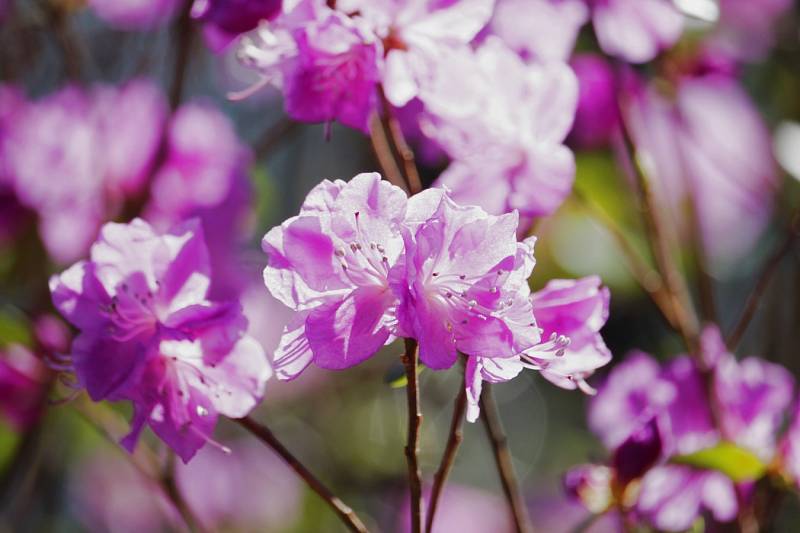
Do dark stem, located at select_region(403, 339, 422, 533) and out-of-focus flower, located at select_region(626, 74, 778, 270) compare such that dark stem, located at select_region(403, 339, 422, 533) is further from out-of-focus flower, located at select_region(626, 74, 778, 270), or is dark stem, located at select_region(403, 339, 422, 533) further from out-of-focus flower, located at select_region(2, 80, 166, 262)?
out-of-focus flower, located at select_region(626, 74, 778, 270)

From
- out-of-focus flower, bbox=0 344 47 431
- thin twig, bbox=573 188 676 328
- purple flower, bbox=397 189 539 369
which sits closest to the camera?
purple flower, bbox=397 189 539 369

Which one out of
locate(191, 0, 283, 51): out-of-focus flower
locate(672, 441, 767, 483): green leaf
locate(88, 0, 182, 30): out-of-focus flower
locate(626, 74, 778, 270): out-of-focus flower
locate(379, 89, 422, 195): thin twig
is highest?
locate(191, 0, 283, 51): out-of-focus flower

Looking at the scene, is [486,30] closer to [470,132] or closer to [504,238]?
[470,132]

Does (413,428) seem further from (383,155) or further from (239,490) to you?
(239,490)

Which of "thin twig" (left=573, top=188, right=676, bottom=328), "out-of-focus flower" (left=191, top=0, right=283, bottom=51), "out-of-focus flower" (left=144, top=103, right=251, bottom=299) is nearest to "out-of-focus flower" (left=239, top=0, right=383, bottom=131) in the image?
"out-of-focus flower" (left=191, top=0, right=283, bottom=51)

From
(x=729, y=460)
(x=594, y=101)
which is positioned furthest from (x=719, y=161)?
(x=729, y=460)

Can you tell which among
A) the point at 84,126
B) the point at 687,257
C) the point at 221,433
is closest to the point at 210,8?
the point at 84,126

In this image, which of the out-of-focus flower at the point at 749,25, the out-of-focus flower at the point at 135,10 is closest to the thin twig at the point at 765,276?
the out-of-focus flower at the point at 749,25
